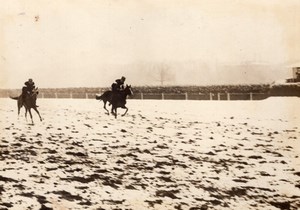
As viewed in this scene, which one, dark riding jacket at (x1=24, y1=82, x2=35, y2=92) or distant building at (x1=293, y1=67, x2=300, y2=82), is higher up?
distant building at (x1=293, y1=67, x2=300, y2=82)

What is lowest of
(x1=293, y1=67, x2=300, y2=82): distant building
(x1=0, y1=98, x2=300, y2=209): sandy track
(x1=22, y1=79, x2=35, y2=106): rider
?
(x1=0, y1=98, x2=300, y2=209): sandy track

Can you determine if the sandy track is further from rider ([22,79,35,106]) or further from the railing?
the railing

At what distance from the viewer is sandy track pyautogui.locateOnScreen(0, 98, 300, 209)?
582cm

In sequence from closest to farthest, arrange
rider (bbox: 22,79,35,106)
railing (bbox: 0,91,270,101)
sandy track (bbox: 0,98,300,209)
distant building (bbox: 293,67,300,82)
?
sandy track (bbox: 0,98,300,209) → rider (bbox: 22,79,35,106) → distant building (bbox: 293,67,300,82) → railing (bbox: 0,91,270,101)

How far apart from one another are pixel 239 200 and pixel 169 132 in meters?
3.17

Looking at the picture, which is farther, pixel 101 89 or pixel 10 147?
pixel 101 89

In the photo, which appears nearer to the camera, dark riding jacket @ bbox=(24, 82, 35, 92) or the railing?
dark riding jacket @ bbox=(24, 82, 35, 92)

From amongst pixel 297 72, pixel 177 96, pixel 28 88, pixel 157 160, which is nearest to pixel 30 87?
pixel 28 88

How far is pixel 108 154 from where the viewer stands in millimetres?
7355

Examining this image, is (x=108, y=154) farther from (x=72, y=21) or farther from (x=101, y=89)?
(x=101, y=89)

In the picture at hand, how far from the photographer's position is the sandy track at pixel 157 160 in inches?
229

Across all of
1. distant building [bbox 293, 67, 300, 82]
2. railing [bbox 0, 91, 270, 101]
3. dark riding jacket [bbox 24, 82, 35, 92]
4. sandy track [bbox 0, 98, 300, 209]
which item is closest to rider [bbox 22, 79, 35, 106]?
dark riding jacket [bbox 24, 82, 35, 92]

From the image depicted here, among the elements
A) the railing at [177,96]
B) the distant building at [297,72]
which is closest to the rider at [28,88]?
the railing at [177,96]

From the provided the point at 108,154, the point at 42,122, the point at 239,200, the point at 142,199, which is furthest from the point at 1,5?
the point at 239,200
